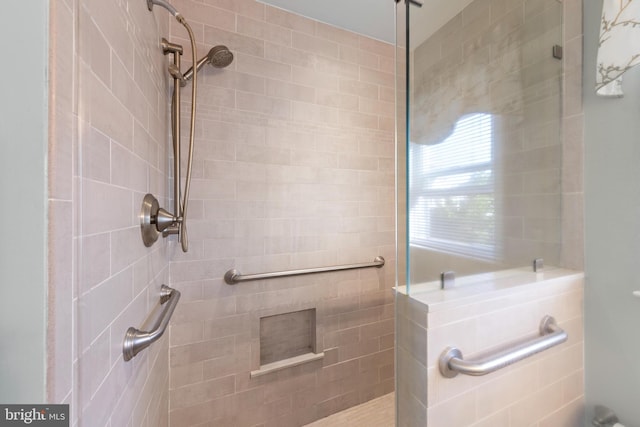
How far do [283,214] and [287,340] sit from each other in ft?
2.59

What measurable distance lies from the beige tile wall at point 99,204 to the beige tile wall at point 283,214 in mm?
372

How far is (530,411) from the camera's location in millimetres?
783

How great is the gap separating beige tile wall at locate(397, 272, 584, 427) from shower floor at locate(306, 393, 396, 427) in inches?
38.8

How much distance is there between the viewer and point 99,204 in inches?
19.6

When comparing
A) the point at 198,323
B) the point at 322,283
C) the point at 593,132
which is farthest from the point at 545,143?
the point at 198,323

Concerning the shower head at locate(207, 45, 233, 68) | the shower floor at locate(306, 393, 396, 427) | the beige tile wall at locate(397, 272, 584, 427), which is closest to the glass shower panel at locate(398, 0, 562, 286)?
the beige tile wall at locate(397, 272, 584, 427)

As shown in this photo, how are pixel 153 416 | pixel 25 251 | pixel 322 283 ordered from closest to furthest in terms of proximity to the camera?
pixel 25 251 → pixel 153 416 → pixel 322 283

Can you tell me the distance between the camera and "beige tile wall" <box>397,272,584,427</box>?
2.08 ft

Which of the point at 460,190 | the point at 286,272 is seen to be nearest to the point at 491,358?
the point at 460,190

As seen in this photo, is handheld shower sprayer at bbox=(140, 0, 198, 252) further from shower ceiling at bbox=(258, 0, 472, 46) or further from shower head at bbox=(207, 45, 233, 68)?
shower ceiling at bbox=(258, 0, 472, 46)

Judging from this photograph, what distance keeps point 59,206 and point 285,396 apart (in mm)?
1529

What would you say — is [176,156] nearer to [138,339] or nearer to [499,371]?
[138,339]

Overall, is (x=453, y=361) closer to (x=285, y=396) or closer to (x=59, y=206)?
(x=59, y=206)

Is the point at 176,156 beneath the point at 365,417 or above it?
above
